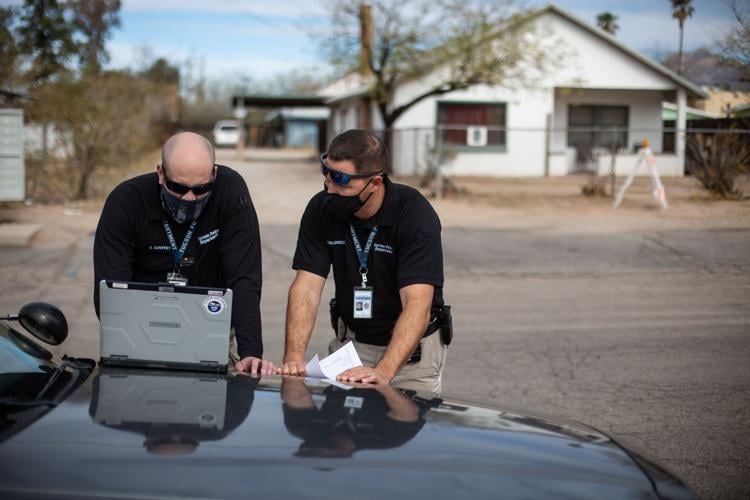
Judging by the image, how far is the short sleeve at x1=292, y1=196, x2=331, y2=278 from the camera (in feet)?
14.9

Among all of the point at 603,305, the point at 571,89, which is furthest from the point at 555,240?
the point at 571,89

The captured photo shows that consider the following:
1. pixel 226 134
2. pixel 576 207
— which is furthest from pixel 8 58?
pixel 226 134

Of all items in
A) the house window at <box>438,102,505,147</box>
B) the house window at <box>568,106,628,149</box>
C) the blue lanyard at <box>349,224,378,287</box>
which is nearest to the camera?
the blue lanyard at <box>349,224,378,287</box>

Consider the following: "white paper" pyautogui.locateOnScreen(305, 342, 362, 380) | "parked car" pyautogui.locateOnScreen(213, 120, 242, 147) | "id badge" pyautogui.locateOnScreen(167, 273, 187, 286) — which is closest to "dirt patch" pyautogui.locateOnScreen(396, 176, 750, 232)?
"white paper" pyautogui.locateOnScreen(305, 342, 362, 380)

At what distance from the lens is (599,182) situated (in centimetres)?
2200

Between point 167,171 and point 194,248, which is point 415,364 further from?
point 167,171

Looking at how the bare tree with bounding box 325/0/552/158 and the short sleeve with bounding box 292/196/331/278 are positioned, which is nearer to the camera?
the short sleeve with bounding box 292/196/331/278

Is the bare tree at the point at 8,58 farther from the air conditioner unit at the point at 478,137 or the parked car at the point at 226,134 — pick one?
the parked car at the point at 226,134

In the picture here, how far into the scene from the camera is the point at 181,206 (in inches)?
170

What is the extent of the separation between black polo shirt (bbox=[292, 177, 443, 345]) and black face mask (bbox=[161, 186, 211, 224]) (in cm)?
52

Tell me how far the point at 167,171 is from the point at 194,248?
53 cm

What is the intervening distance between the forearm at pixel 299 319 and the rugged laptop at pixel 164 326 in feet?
2.41

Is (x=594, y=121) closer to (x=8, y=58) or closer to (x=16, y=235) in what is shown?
(x=8, y=58)

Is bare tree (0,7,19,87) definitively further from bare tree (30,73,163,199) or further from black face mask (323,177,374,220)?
black face mask (323,177,374,220)
